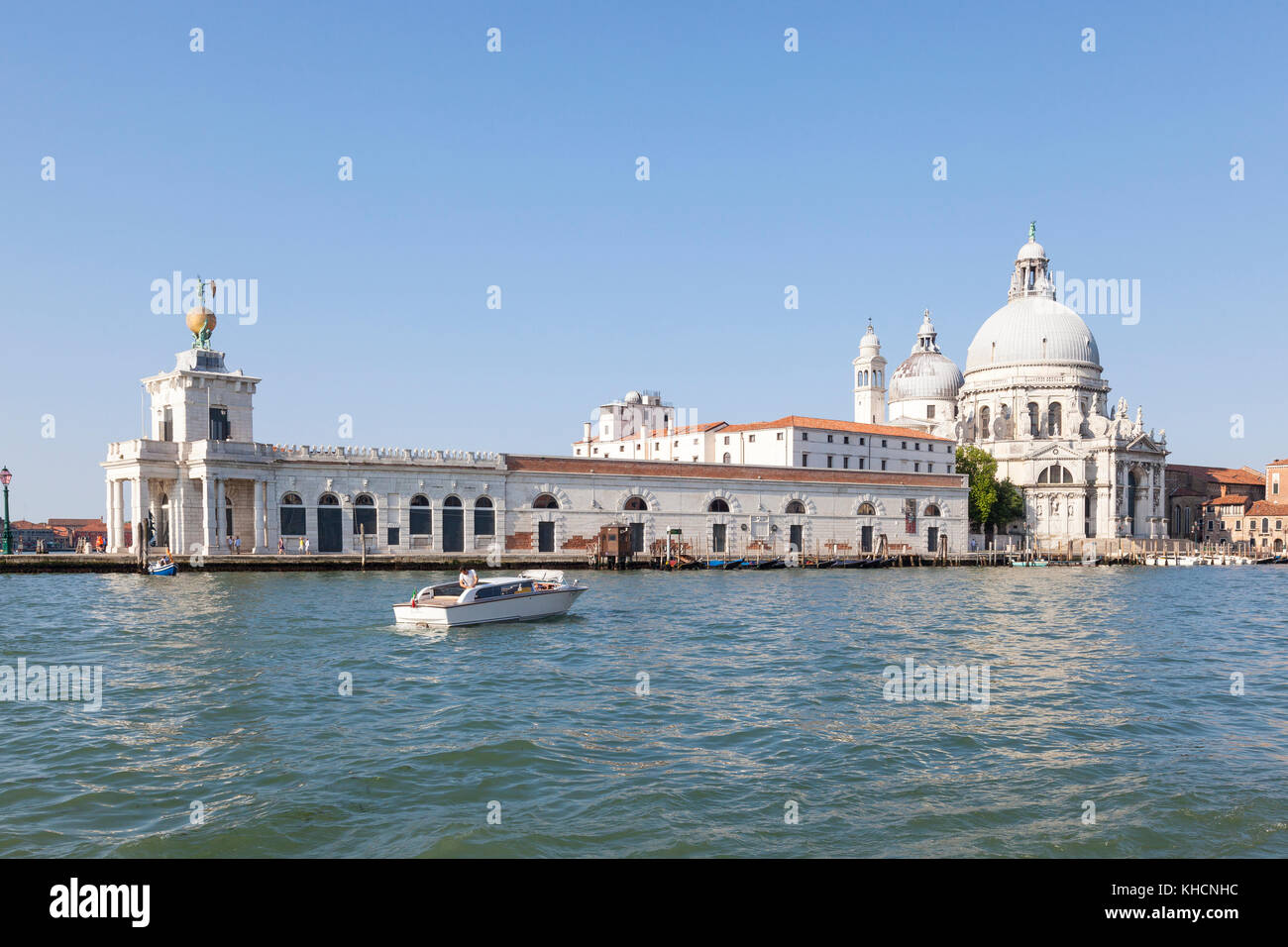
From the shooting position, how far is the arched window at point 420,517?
45188 mm

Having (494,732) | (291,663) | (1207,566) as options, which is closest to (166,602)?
(291,663)

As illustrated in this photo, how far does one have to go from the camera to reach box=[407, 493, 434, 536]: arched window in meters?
45.2

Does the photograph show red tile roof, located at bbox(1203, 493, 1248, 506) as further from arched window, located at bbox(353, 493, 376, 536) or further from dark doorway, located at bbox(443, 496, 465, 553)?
arched window, located at bbox(353, 493, 376, 536)

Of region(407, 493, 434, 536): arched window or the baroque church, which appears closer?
region(407, 493, 434, 536): arched window

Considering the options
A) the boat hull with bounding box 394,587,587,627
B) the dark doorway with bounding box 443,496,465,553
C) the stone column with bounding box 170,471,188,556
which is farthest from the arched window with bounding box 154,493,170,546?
the boat hull with bounding box 394,587,587,627

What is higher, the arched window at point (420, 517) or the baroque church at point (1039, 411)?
the baroque church at point (1039, 411)

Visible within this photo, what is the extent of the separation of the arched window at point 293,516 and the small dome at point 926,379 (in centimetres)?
5573

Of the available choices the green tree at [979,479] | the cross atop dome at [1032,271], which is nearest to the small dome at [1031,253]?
the cross atop dome at [1032,271]

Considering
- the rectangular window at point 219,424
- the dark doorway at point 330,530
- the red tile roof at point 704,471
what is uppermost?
Result: the rectangular window at point 219,424

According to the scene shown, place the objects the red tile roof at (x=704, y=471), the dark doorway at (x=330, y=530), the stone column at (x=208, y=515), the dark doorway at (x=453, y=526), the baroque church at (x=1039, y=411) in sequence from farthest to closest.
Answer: the baroque church at (x=1039, y=411), the red tile roof at (x=704, y=471), the dark doorway at (x=453, y=526), the dark doorway at (x=330, y=530), the stone column at (x=208, y=515)

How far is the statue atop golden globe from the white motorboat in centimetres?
2606

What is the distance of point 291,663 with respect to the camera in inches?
664

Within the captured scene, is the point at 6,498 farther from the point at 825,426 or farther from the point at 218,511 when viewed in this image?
the point at 825,426

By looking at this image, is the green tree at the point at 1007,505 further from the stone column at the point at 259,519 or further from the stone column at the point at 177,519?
the stone column at the point at 177,519
